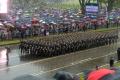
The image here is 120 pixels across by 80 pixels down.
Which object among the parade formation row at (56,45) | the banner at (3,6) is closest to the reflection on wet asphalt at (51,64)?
the parade formation row at (56,45)

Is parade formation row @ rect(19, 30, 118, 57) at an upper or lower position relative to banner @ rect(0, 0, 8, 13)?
lower

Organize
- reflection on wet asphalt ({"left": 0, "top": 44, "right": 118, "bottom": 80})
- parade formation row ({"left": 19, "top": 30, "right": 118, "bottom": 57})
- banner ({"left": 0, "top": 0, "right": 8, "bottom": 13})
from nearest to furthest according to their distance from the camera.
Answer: banner ({"left": 0, "top": 0, "right": 8, "bottom": 13})
reflection on wet asphalt ({"left": 0, "top": 44, "right": 118, "bottom": 80})
parade formation row ({"left": 19, "top": 30, "right": 118, "bottom": 57})

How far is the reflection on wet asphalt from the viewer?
2350cm

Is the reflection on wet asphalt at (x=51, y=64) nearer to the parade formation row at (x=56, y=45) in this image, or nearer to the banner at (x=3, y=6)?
the parade formation row at (x=56, y=45)

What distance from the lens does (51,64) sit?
26125 millimetres

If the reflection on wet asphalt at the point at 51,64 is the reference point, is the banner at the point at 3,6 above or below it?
above

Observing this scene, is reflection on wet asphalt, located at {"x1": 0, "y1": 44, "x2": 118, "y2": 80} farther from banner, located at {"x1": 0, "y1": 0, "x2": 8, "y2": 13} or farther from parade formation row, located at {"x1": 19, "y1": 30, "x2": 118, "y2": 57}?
banner, located at {"x1": 0, "y1": 0, "x2": 8, "y2": 13}

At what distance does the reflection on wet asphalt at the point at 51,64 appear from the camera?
23.5 m

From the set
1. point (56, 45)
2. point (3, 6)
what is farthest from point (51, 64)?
point (3, 6)

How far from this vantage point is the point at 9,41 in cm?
3578

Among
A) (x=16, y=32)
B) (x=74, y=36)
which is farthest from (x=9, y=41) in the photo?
(x=74, y=36)

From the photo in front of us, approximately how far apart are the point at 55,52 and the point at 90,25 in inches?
792

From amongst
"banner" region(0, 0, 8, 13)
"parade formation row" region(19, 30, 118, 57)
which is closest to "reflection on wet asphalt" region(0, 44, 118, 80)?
"parade formation row" region(19, 30, 118, 57)

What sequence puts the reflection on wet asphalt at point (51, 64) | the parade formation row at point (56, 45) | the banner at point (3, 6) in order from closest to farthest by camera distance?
1. the banner at point (3, 6)
2. the reflection on wet asphalt at point (51, 64)
3. the parade formation row at point (56, 45)
